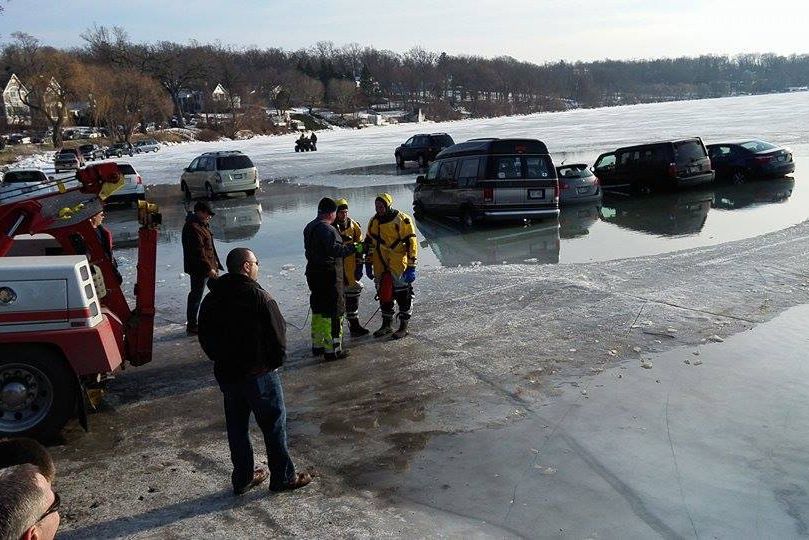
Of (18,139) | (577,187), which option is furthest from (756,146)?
(18,139)

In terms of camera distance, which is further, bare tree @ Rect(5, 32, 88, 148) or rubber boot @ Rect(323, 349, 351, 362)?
bare tree @ Rect(5, 32, 88, 148)

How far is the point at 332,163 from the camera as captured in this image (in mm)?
44625

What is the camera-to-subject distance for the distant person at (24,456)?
2545mm

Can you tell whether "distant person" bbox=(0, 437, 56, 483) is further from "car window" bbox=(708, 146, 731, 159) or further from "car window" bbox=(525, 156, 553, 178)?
"car window" bbox=(708, 146, 731, 159)

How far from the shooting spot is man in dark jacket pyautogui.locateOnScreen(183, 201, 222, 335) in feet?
31.4

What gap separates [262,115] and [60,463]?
11281cm

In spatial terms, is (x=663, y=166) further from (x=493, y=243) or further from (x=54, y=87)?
(x=54, y=87)

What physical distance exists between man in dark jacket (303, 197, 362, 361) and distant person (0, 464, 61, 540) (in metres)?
5.71

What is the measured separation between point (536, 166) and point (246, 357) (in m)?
12.9

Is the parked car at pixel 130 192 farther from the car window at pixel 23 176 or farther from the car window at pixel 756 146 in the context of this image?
the car window at pixel 756 146

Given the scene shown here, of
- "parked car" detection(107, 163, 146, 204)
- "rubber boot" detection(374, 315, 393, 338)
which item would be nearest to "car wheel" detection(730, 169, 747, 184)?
"rubber boot" detection(374, 315, 393, 338)

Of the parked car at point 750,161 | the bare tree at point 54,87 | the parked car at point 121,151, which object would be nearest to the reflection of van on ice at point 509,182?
the parked car at point 750,161

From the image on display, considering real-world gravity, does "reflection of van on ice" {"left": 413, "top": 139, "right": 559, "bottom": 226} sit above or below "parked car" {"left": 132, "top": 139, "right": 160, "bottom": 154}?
above

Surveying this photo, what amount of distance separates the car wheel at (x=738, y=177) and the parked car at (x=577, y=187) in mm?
5086
